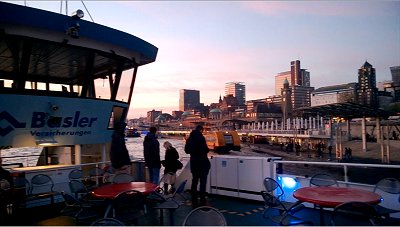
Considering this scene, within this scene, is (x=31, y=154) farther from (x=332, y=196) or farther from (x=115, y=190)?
(x=332, y=196)

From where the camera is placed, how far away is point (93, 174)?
31.4 feet

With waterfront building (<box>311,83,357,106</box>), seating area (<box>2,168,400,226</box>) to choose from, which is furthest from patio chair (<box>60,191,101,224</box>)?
waterfront building (<box>311,83,357,106</box>)

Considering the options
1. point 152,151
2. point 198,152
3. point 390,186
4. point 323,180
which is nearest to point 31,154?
point 152,151

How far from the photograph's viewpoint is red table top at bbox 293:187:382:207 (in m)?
4.58

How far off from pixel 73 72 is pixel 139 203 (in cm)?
999

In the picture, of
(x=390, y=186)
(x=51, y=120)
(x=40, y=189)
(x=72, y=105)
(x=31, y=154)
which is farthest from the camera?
(x=31, y=154)

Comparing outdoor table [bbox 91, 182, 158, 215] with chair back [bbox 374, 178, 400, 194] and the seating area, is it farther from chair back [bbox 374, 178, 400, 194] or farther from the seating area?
chair back [bbox 374, 178, 400, 194]

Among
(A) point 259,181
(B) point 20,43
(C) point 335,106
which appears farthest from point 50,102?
(C) point 335,106

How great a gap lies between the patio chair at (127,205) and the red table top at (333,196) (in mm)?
2707

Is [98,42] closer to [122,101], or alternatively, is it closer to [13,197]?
[122,101]

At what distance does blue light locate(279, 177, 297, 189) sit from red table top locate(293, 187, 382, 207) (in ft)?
7.47

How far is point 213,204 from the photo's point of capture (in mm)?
8062

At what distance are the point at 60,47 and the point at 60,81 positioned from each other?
3.62m

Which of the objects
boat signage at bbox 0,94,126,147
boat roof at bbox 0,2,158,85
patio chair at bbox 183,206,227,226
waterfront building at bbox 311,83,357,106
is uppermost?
waterfront building at bbox 311,83,357,106
